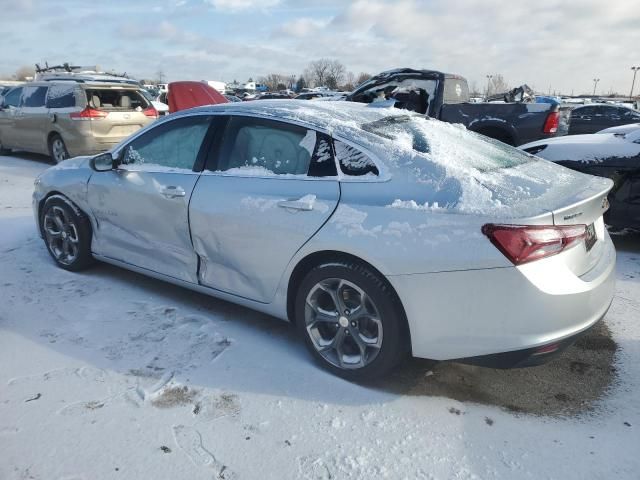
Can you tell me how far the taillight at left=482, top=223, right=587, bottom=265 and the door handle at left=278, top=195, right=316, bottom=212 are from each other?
939mm

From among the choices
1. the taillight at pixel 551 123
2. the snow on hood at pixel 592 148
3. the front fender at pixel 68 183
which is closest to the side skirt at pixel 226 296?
the front fender at pixel 68 183

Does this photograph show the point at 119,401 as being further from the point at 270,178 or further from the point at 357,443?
the point at 270,178

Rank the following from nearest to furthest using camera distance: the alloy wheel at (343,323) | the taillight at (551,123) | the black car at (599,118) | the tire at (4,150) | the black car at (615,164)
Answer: the alloy wheel at (343,323) → the black car at (615,164) → the taillight at (551,123) → the tire at (4,150) → the black car at (599,118)

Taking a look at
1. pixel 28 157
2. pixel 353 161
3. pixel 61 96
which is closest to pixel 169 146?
pixel 353 161

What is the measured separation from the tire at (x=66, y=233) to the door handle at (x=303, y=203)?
2.17 metres

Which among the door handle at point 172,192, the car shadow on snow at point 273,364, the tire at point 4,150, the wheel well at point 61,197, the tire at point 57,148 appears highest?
the door handle at point 172,192

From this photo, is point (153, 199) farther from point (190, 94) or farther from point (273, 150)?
point (190, 94)

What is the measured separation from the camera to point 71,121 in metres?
9.34

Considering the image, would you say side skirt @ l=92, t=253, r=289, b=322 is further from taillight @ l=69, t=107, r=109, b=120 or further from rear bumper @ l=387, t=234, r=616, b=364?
taillight @ l=69, t=107, r=109, b=120

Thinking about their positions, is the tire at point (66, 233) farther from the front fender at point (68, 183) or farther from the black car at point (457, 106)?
the black car at point (457, 106)

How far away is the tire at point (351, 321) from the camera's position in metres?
2.61

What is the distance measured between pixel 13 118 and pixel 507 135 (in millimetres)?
9795

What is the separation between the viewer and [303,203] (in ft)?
9.33

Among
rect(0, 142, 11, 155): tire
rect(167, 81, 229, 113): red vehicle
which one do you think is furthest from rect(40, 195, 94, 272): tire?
rect(0, 142, 11, 155): tire
